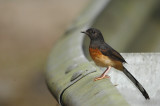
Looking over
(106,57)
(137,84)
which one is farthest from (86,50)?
(137,84)

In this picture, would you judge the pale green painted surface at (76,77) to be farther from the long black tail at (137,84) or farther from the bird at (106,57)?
the long black tail at (137,84)

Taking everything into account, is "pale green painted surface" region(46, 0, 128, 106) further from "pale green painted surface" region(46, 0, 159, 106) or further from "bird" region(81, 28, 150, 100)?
"bird" region(81, 28, 150, 100)

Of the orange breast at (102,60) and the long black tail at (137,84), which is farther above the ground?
the orange breast at (102,60)

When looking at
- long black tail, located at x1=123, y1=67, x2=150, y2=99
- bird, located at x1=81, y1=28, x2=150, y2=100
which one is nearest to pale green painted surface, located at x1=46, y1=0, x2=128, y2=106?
bird, located at x1=81, y1=28, x2=150, y2=100

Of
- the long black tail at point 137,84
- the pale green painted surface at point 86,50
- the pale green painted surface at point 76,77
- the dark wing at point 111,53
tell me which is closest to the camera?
the pale green painted surface at point 76,77

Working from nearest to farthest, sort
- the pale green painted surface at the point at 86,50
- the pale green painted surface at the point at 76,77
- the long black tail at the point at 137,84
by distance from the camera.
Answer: the pale green painted surface at the point at 76,77
the pale green painted surface at the point at 86,50
the long black tail at the point at 137,84

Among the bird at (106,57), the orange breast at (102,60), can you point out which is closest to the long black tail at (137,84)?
the bird at (106,57)

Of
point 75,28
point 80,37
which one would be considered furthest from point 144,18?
point 80,37

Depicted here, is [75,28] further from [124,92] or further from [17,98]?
[17,98]
